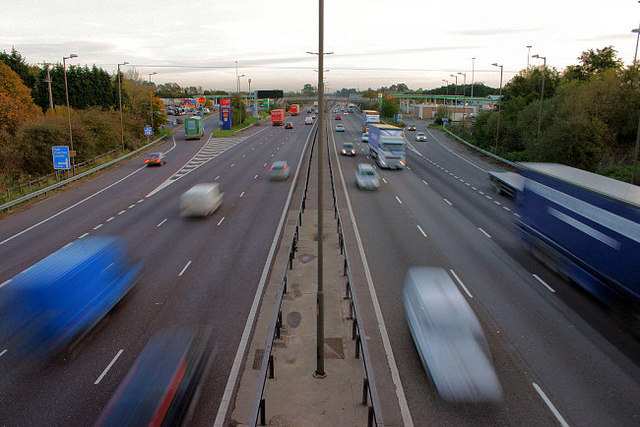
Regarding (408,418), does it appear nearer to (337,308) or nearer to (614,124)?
(337,308)

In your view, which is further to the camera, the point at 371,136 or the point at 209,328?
the point at 371,136

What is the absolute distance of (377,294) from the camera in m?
15.2

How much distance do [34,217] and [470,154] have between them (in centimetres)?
4681

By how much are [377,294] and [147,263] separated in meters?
Result: 9.46

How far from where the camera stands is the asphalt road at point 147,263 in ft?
33.4

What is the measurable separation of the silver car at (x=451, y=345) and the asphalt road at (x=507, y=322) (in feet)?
1.43

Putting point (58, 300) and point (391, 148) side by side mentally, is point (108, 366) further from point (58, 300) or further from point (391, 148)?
point (391, 148)

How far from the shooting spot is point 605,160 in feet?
131

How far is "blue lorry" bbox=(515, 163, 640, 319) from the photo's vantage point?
1214 cm

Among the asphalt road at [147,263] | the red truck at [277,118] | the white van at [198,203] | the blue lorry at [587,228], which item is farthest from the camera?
the red truck at [277,118]

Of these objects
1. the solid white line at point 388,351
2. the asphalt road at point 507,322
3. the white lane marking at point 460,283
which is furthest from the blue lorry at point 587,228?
the solid white line at point 388,351

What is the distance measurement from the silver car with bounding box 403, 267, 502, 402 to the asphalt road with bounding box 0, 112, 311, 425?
485 centimetres

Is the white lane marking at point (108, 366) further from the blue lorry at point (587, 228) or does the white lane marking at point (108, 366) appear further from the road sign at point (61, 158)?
the road sign at point (61, 158)

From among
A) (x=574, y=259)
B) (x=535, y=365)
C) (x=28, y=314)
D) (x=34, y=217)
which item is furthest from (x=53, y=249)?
(x=574, y=259)
